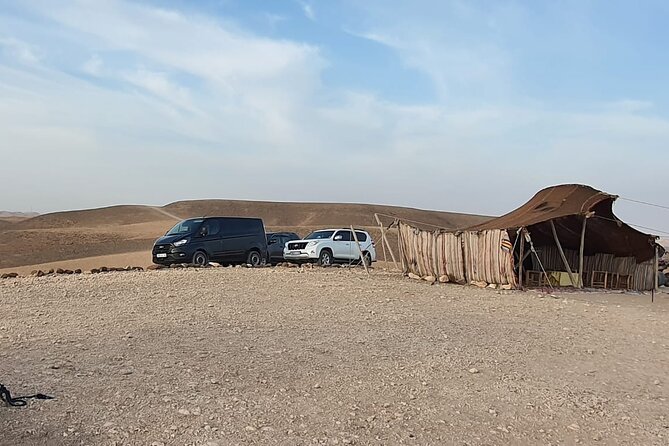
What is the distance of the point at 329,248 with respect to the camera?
25.3 meters

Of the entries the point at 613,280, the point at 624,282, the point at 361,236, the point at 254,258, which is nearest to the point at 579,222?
the point at 613,280

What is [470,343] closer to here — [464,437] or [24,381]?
[464,437]

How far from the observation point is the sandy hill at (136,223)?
39812mm

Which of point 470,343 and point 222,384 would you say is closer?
point 222,384

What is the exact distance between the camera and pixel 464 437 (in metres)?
5.86

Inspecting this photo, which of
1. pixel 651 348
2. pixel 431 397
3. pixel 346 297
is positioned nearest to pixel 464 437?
pixel 431 397

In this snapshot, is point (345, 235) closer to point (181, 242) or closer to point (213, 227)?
point (213, 227)

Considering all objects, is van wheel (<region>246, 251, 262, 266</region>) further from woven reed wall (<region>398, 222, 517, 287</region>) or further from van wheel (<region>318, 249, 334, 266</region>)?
woven reed wall (<region>398, 222, 517, 287</region>)

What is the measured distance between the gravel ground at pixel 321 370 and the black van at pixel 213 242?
653cm

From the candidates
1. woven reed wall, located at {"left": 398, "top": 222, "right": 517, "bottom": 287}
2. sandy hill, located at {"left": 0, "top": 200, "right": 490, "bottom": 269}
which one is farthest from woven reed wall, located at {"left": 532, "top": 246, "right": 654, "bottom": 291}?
sandy hill, located at {"left": 0, "top": 200, "right": 490, "bottom": 269}

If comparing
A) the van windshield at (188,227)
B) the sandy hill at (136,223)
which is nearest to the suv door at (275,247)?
the sandy hill at (136,223)

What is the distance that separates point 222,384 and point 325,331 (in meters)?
3.58

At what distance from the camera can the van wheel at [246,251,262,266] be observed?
23281mm

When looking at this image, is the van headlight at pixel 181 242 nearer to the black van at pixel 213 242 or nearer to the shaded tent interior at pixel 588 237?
the black van at pixel 213 242
